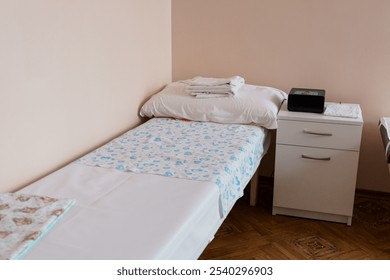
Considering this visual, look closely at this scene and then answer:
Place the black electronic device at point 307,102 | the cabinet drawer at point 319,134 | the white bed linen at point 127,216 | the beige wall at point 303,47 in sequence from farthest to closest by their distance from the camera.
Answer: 1. the beige wall at point 303,47
2. the black electronic device at point 307,102
3. the cabinet drawer at point 319,134
4. the white bed linen at point 127,216

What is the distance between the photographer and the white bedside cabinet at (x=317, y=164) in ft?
8.79

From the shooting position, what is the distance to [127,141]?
8.05 ft

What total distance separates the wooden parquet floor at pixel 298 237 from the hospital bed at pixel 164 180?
0.48 meters

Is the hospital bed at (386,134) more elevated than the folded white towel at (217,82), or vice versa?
the folded white towel at (217,82)

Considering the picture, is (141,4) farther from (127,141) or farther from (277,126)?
(277,126)

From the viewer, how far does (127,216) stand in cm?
162

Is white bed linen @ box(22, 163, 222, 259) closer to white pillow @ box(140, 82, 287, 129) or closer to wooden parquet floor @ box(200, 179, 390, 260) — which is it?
wooden parquet floor @ box(200, 179, 390, 260)

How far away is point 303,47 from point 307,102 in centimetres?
50

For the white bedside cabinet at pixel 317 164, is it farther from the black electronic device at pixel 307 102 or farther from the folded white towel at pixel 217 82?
the folded white towel at pixel 217 82

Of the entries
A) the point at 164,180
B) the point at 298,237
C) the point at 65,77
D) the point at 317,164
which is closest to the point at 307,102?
→ the point at 317,164

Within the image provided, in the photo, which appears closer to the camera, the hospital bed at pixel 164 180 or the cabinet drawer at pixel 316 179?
the hospital bed at pixel 164 180

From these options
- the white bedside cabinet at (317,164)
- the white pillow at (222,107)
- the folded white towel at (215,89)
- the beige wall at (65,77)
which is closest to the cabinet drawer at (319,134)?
the white bedside cabinet at (317,164)
